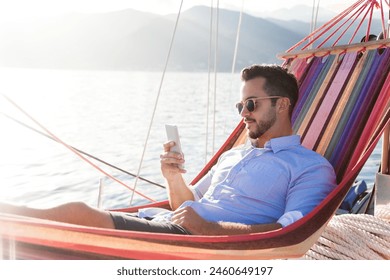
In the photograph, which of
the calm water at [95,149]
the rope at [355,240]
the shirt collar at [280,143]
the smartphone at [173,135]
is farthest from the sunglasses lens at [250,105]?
the calm water at [95,149]

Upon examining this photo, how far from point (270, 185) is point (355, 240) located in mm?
528

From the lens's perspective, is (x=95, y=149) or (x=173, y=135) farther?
(x=95, y=149)

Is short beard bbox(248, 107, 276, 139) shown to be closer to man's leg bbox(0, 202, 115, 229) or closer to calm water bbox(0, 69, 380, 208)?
man's leg bbox(0, 202, 115, 229)

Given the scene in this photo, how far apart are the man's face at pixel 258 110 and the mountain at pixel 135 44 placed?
137 ft

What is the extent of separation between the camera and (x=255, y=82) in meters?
2.15

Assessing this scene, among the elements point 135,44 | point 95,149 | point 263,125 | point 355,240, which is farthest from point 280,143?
point 135,44

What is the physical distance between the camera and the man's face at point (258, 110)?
7.02 feet

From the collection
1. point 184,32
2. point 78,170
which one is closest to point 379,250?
point 78,170

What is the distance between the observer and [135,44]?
5897 cm

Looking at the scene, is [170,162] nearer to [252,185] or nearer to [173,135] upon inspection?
[173,135]

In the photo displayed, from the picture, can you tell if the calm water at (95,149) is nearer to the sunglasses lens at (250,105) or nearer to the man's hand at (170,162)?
the man's hand at (170,162)

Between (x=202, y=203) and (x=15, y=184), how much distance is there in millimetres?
4053

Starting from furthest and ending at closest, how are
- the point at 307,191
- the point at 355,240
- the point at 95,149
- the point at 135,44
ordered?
the point at 135,44, the point at 95,149, the point at 355,240, the point at 307,191

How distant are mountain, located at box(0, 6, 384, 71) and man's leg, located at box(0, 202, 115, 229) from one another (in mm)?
42029
